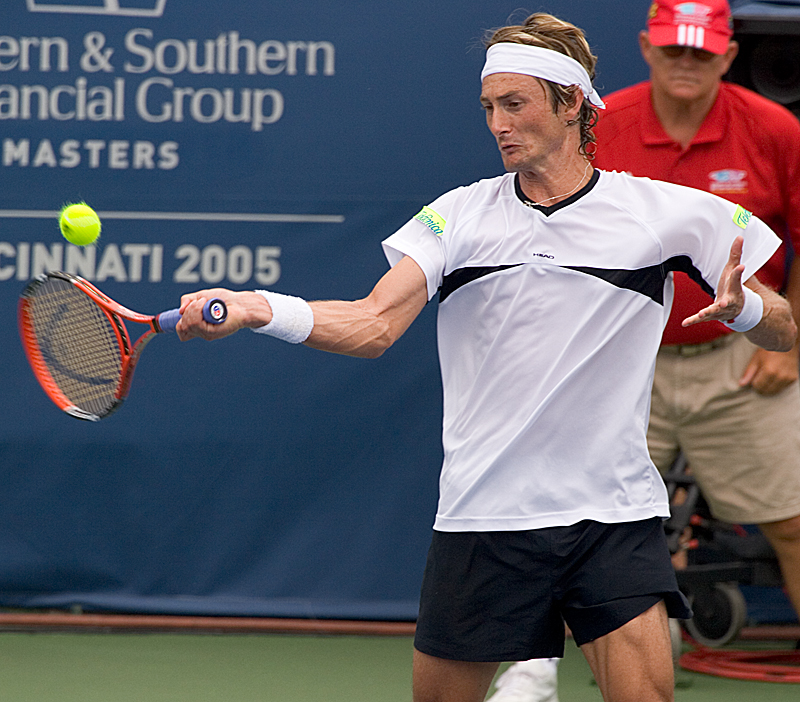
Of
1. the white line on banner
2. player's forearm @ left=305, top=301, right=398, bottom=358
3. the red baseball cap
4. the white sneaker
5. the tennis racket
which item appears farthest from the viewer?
the white line on banner

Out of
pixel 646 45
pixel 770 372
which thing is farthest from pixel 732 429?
pixel 646 45

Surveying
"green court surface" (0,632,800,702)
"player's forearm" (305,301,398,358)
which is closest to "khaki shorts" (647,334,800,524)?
"green court surface" (0,632,800,702)

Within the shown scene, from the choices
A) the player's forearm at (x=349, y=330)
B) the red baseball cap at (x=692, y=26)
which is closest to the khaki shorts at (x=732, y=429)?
the red baseball cap at (x=692, y=26)

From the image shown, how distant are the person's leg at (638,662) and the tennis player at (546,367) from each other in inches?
0.6

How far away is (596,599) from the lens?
6.37ft

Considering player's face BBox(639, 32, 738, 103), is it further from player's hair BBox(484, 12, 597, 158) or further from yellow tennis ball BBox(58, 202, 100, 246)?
yellow tennis ball BBox(58, 202, 100, 246)

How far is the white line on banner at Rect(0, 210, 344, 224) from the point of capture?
12.2ft

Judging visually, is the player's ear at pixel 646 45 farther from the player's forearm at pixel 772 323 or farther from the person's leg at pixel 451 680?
the person's leg at pixel 451 680

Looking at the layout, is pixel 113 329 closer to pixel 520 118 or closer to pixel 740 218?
pixel 520 118

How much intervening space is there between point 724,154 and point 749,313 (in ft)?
3.97

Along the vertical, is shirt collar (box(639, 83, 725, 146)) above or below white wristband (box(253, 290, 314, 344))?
above

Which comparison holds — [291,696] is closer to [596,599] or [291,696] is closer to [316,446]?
[316,446]

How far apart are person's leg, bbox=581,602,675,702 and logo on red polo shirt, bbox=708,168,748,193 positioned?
1459 millimetres

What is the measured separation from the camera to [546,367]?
200 cm
